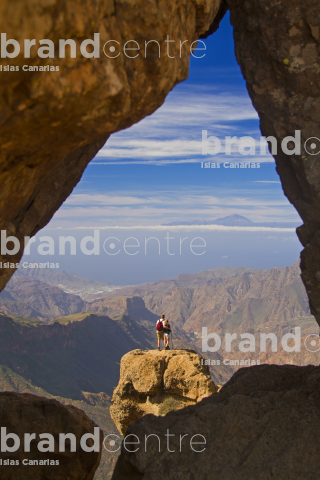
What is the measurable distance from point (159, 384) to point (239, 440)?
10.5m

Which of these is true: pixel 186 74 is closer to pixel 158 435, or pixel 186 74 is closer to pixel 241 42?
pixel 241 42

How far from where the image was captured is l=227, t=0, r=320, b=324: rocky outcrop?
12484 mm

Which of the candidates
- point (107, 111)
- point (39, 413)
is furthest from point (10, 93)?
point (39, 413)

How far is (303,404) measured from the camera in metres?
11.1

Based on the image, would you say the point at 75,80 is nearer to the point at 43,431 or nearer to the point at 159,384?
the point at 43,431

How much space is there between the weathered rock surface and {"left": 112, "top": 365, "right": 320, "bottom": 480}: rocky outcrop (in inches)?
93.6

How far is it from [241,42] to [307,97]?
4.15 meters

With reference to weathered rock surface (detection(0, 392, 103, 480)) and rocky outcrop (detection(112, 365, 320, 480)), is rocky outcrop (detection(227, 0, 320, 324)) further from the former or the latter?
weathered rock surface (detection(0, 392, 103, 480))

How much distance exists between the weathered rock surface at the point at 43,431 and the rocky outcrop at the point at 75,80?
5.72m

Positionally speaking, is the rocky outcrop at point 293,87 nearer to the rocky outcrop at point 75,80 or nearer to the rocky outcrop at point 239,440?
the rocky outcrop at point 239,440

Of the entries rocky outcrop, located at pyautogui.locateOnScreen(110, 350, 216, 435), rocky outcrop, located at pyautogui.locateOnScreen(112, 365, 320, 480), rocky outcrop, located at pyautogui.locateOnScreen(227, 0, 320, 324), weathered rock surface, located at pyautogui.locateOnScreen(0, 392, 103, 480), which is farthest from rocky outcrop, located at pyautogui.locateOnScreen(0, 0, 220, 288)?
rocky outcrop, located at pyautogui.locateOnScreen(110, 350, 216, 435)

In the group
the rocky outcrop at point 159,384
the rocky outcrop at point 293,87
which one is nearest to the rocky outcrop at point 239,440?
the rocky outcrop at point 293,87

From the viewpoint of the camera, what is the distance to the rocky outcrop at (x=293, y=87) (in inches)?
492

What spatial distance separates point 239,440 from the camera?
33.7 feet
